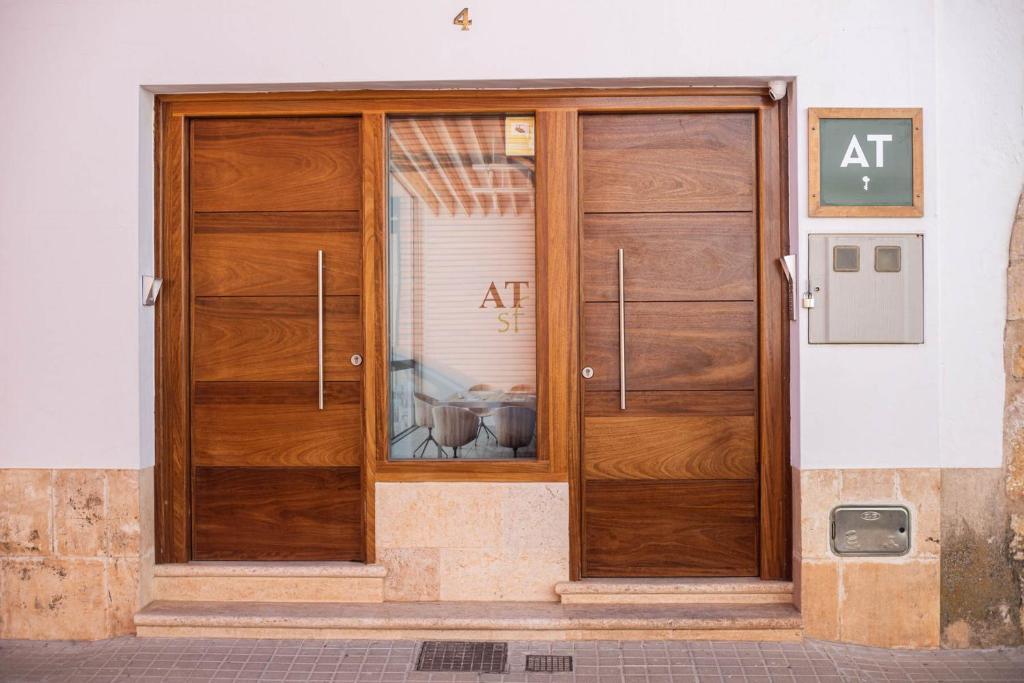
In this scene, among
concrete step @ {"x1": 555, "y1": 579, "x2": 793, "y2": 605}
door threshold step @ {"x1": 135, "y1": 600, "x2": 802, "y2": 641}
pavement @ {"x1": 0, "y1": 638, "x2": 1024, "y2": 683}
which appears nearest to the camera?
pavement @ {"x1": 0, "y1": 638, "x2": 1024, "y2": 683}

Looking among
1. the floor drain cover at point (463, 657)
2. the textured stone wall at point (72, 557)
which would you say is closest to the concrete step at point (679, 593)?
the floor drain cover at point (463, 657)

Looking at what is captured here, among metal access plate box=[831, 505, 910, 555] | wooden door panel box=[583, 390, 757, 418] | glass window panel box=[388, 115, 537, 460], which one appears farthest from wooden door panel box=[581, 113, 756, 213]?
metal access plate box=[831, 505, 910, 555]

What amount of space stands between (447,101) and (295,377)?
1.67m

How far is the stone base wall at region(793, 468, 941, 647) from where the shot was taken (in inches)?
140

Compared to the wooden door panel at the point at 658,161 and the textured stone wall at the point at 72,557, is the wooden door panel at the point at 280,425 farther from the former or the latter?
the wooden door panel at the point at 658,161

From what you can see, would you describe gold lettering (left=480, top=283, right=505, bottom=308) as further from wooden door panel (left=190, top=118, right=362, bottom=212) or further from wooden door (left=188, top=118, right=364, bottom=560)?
wooden door panel (left=190, top=118, right=362, bottom=212)

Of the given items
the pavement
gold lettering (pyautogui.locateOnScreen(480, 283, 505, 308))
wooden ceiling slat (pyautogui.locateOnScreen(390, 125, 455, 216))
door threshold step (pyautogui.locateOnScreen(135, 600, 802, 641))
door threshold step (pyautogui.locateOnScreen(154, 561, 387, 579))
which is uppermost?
wooden ceiling slat (pyautogui.locateOnScreen(390, 125, 455, 216))

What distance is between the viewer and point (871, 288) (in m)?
3.59

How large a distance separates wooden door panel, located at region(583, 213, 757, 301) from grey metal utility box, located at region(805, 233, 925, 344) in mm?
367

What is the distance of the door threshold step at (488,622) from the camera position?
140 inches

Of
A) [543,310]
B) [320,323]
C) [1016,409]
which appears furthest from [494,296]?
[1016,409]

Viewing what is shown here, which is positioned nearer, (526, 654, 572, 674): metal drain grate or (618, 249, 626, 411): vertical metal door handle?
(526, 654, 572, 674): metal drain grate

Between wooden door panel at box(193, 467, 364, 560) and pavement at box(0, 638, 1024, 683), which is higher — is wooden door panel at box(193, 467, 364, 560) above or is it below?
above

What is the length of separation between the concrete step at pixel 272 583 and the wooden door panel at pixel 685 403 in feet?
5.08
